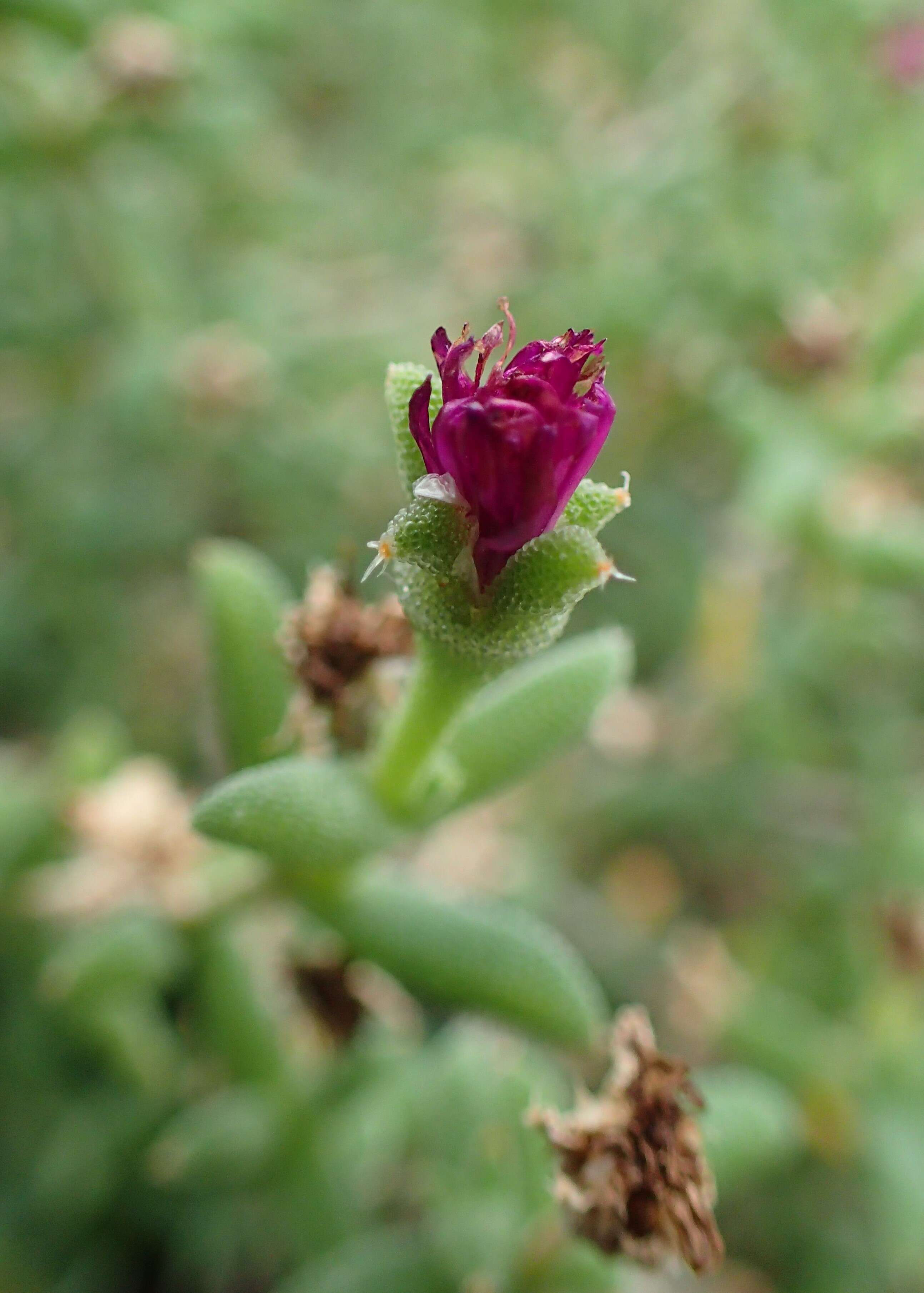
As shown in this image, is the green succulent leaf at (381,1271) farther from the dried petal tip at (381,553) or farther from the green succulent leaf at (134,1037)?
the dried petal tip at (381,553)

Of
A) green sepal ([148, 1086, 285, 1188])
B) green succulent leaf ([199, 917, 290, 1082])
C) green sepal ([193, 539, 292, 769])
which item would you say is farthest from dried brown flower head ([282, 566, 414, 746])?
green sepal ([148, 1086, 285, 1188])

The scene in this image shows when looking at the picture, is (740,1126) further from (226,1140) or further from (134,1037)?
(134,1037)

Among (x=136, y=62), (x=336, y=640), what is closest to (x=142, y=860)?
(x=336, y=640)

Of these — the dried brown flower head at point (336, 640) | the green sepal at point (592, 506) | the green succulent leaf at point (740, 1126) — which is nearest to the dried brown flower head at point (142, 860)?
the dried brown flower head at point (336, 640)

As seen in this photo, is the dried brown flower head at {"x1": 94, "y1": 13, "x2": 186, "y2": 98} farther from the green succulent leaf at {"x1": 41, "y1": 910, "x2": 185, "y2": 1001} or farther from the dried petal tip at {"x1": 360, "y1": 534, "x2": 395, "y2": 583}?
the dried petal tip at {"x1": 360, "y1": 534, "x2": 395, "y2": 583}

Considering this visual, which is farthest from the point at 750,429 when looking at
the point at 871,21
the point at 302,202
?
the point at 302,202
